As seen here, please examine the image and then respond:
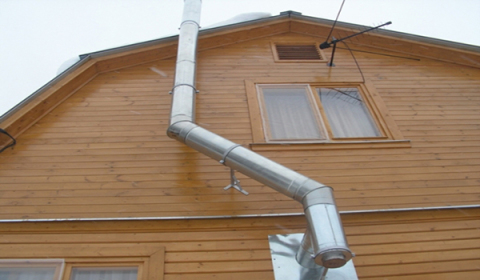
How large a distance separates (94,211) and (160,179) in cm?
89

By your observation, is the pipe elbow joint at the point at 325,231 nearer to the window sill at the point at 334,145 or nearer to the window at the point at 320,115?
the window sill at the point at 334,145

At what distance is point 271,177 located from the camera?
3998mm

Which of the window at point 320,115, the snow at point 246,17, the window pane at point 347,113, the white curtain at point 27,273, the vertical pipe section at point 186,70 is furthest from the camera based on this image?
the snow at point 246,17

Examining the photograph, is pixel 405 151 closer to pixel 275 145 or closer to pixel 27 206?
pixel 275 145

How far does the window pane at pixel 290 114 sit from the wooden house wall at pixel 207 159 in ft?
1.09

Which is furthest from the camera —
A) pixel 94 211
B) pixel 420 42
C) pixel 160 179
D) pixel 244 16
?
pixel 244 16

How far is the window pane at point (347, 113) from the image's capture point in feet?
19.2

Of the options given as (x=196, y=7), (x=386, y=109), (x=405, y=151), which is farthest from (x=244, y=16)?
(x=405, y=151)

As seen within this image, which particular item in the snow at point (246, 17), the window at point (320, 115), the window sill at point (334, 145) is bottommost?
the window sill at point (334, 145)

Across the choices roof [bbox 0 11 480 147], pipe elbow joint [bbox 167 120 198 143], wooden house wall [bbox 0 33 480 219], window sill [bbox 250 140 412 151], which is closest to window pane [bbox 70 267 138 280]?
wooden house wall [bbox 0 33 480 219]

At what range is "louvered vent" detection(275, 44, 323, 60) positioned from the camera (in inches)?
292

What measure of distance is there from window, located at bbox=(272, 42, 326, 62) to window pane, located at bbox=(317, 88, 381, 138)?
3.31ft

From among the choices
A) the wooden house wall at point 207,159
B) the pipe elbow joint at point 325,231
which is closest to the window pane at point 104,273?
the wooden house wall at point 207,159

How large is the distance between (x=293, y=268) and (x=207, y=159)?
196cm
